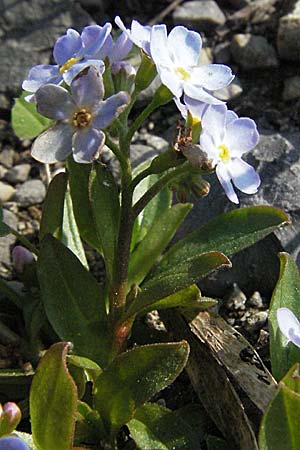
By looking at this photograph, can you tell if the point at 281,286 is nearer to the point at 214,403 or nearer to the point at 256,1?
the point at 214,403

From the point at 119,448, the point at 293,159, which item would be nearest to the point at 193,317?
the point at 119,448

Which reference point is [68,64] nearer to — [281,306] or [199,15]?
[281,306]

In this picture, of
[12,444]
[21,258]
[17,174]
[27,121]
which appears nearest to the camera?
[12,444]

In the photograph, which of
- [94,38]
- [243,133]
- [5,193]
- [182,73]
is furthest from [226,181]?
[5,193]

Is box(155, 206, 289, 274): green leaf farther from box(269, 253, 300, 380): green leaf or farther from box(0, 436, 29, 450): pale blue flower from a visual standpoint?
box(0, 436, 29, 450): pale blue flower

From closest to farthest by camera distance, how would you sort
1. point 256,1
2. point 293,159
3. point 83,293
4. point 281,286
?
point 281,286 → point 83,293 → point 293,159 → point 256,1

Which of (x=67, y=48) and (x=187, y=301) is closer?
(x=67, y=48)

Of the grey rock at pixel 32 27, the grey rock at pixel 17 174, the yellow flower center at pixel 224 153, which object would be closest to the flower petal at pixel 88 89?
the yellow flower center at pixel 224 153
